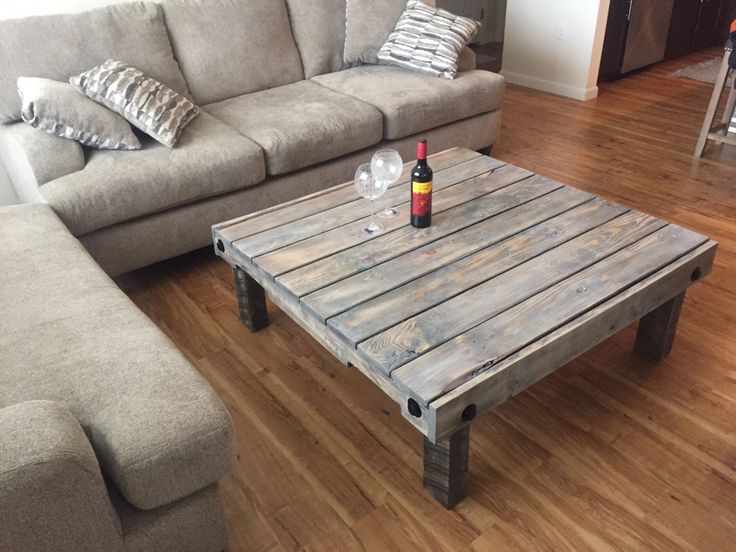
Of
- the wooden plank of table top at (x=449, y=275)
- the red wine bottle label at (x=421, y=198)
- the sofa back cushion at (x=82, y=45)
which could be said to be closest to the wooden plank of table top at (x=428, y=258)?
the wooden plank of table top at (x=449, y=275)

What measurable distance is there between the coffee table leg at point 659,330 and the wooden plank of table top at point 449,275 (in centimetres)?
33

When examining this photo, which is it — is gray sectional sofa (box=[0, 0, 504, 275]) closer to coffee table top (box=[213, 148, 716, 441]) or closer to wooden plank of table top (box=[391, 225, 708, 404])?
coffee table top (box=[213, 148, 716, 441])

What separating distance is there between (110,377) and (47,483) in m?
0.40

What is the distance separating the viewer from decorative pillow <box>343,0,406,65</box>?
3.36 meters

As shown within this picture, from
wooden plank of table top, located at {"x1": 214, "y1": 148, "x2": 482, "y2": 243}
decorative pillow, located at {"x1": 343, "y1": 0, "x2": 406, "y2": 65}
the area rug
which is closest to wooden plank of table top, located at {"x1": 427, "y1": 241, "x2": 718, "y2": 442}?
wooden plank of table top, located at {"x1": 214, "y1": 148, "x2": 482, "y2": 243}

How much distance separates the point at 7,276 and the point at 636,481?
5.95 feet

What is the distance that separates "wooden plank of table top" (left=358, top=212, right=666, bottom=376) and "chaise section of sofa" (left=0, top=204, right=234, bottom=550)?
1.36 ft

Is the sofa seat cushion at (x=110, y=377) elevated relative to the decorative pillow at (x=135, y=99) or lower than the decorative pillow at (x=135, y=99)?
lower

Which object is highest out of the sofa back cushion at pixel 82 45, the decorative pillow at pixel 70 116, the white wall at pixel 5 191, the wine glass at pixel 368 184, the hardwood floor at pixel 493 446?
the sofa back cushion at pixel 82 45

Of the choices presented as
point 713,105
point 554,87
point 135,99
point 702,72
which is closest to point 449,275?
point 135,99

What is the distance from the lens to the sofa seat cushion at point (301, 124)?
267 cm

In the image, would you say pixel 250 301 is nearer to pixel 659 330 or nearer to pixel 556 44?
pixel 659 330

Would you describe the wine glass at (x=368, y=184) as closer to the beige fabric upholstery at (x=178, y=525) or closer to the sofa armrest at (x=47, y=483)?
the beige fabric upholstery at (x=178, y=525)

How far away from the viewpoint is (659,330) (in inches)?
79.3
